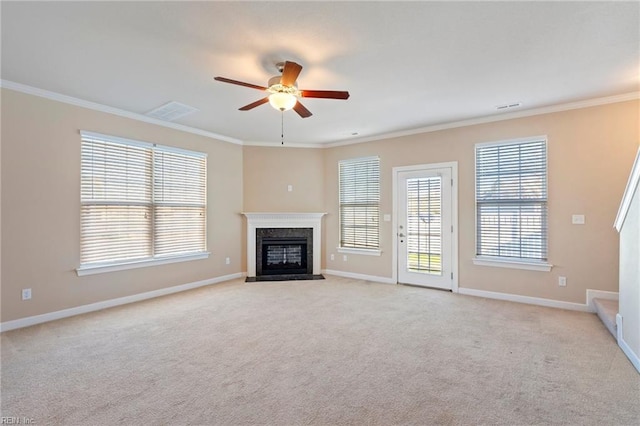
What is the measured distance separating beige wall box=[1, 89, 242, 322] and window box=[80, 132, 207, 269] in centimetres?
14

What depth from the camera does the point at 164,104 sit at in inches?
158

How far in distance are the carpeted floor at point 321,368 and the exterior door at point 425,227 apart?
3.59 feet

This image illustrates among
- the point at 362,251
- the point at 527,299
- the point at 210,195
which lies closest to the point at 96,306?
the point at 210,195

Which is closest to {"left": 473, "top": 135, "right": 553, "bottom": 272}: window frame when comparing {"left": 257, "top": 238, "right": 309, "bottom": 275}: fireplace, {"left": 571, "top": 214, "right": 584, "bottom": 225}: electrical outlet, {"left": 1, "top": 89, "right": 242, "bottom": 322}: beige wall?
{"left": 571, "top": 214, "right": 584, "bottom": 225}: electrical outlet

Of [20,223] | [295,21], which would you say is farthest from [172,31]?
[20,223]

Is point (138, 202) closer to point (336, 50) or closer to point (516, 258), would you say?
point (336, 50)

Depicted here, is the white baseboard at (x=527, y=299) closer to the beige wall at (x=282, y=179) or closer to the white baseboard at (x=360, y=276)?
the white baseboard at (x=360, y=276)

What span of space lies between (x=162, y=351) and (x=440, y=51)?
3720mm

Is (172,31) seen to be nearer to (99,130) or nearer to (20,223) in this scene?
(99,130)

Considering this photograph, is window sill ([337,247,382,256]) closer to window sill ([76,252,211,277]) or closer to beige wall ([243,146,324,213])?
beige wall ([243,146,324,213])

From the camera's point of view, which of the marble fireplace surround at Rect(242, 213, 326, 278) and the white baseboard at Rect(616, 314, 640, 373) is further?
the marble fireplace surround at Rect(242, 213, 326, 278)

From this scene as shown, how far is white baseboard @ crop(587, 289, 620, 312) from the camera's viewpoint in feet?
12.4

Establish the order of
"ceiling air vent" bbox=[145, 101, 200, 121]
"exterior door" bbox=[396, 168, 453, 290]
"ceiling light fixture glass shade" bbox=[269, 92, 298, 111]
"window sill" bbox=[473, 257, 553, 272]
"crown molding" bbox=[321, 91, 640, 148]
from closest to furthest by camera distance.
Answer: "ceiling light fixture glass shade" bbox=[269, 92, 298, 111] → "crown molding" bbox=[321, 91, 640, 148] → "ceiling air vent" bbox=[145, 101, 200, 121] → "window sill" bbox=[473, 257, 553, 272] → "exterior door" bbox=[396, 168, 453, 290]

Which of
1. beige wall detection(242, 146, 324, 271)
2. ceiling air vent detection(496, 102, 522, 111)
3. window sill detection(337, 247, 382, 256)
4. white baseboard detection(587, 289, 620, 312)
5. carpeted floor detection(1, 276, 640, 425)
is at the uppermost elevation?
ceiling air vent detection(496, 102, 522, 111)
